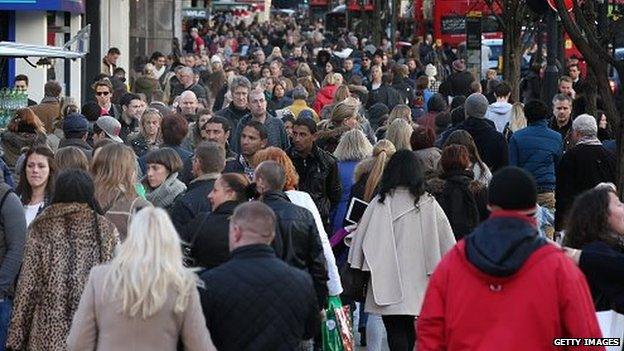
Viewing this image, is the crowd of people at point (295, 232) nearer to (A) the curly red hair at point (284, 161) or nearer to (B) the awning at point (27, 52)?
(A) the curly red hair at point (284, 161)

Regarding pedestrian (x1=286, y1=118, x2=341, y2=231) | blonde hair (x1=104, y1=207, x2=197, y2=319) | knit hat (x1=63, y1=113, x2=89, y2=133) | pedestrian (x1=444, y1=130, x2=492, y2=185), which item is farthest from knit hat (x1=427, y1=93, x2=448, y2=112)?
blonde hair (x1=104, y1=207, x2=197, y2=319)

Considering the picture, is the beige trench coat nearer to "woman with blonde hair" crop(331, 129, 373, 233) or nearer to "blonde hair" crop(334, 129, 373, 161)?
"woman with blonde hair" crop(331, 129, 373, 233)

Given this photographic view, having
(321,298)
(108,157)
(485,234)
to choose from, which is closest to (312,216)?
(321,298)

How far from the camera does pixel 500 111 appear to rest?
19.2m

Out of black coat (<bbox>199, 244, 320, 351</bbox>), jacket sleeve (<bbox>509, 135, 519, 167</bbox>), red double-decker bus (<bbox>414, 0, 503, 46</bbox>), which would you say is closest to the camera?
black coat (<bbox>199, 244, 320, 351</bbox>)

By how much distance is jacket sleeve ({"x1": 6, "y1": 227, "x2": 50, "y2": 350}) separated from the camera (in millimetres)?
8797

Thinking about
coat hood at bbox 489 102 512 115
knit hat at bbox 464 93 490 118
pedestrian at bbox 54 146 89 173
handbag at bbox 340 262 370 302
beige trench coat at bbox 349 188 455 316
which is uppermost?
knit hat at bbox 464 93 490 118

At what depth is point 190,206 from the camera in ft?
33.4

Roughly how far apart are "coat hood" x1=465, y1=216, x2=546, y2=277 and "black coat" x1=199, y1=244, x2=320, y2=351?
1.06 m

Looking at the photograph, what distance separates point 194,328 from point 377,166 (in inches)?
207

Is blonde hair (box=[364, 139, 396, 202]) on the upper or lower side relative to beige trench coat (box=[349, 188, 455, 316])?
upper

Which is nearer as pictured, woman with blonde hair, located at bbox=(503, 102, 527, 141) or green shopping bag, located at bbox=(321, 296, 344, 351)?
green shopping bag, located at bbox=(321, 296, 344, 351)

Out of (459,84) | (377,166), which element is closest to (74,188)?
(377,166)

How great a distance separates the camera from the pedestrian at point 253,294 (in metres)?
7.41
